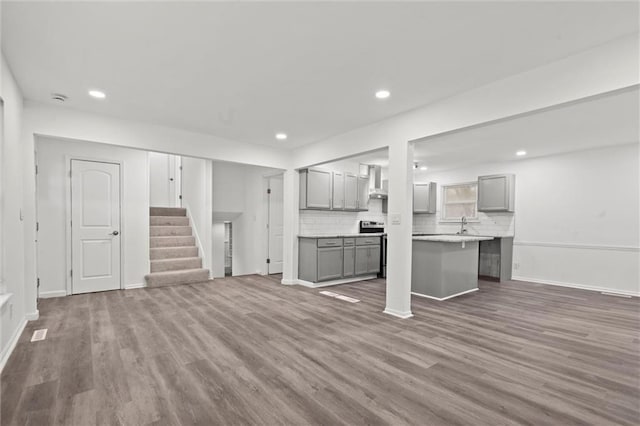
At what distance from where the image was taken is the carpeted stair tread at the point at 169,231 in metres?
6.65

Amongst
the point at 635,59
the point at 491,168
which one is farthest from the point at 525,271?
A: the point at 635,59

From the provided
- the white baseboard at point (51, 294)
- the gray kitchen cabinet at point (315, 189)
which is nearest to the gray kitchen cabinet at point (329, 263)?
the gray kitchen cabinet at point (315, 189)

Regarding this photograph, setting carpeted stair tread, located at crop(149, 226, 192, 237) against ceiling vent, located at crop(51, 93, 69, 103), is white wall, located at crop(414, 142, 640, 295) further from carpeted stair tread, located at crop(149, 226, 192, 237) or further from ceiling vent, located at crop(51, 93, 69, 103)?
ceiling vent, located at crop(51, 93, 69, 103)

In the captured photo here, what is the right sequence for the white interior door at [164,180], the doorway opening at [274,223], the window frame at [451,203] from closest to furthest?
1. the doorway opening at [274,223]
2. the window frame at [451,203]
3. the white interior door at [164,180]

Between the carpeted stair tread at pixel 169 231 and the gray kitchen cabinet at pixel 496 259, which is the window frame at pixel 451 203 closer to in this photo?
the gray kitchen cabinet at pixel 496 259

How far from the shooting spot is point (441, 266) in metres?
4.73

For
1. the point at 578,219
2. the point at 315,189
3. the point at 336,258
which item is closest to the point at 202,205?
the point at 315,189

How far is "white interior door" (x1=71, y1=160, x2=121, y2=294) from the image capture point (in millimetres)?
4953

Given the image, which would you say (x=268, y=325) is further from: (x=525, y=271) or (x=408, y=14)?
(x=525, y=271)

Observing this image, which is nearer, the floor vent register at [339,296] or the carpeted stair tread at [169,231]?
the floor vent register at [339,296]

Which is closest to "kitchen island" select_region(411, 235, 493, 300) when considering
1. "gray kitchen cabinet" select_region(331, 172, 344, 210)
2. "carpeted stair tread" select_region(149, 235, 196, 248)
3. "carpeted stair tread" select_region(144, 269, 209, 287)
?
"gray kitchen cabinet" select_region(331, 172, 344, 210)

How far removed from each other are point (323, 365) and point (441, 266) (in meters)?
2.86

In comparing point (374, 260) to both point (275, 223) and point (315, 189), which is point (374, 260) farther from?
point (275, 223)

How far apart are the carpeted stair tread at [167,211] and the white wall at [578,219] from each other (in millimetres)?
7229
